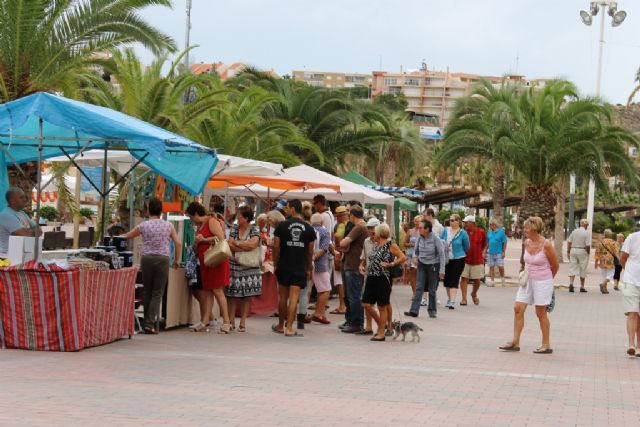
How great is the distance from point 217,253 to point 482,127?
2222 cm

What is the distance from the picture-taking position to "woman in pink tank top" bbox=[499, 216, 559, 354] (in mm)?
12781

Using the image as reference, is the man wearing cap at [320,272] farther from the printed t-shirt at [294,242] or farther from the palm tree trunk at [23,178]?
the palm tree trunk at [23,178]

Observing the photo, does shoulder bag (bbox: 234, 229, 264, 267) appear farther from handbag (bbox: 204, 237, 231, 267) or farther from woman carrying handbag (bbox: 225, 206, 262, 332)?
handbag (bbox: 204, 237, 231, 267)

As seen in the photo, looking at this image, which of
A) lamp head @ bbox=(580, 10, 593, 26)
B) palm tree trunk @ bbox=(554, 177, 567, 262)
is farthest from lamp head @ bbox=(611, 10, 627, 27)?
palm tree trunk @ bbox=(554, 177, 567, 262)

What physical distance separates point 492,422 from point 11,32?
12651mm

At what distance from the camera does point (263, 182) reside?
19.0 metres

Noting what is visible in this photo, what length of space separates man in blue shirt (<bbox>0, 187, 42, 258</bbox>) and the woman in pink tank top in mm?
5981

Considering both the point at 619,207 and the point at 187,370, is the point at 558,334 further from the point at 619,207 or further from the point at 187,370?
the point at 619,207

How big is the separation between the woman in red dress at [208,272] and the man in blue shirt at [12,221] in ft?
7.38

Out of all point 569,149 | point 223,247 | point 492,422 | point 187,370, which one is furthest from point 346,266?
point 569,149

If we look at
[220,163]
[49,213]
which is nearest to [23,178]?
[220,163]

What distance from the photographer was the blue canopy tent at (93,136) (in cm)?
1139

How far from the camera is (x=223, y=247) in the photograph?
13.2 metres

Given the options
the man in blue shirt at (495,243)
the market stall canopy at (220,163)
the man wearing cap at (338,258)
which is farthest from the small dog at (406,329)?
the man in blue shirt at (495,243)
